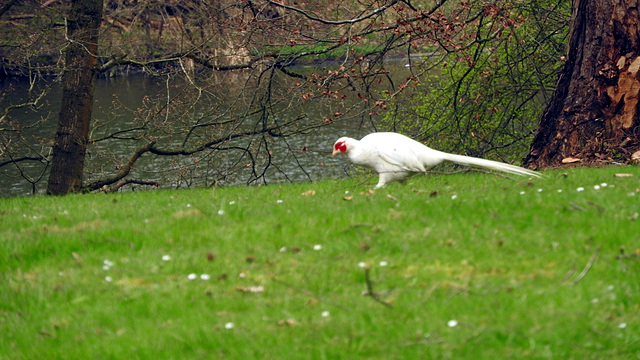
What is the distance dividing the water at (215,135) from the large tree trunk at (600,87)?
4.31 m

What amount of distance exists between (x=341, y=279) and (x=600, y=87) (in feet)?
25.0

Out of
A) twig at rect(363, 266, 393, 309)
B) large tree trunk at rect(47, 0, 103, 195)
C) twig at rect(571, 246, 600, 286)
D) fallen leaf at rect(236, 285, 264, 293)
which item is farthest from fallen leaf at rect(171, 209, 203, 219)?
large tree trunk at rect(47, 0, 103, 195)

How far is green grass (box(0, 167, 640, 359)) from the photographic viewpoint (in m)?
4.66

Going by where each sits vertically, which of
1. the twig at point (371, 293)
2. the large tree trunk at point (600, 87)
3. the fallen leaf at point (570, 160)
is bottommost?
the twig at point (371, 293)

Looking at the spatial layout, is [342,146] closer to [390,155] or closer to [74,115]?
[390,155]

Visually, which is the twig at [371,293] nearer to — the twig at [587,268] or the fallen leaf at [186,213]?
the twig at [587,268]

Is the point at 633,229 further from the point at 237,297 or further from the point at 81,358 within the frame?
the point at 81,358

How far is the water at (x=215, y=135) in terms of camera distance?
1652 cm

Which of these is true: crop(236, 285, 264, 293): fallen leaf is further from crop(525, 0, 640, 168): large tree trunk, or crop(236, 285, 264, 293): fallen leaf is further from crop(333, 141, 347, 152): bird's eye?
crop(525, 0, 640, 168): large tree trunk

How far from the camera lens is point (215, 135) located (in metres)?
17.8

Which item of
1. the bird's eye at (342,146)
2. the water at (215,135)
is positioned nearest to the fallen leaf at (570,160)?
the bird's eye at (342,146)

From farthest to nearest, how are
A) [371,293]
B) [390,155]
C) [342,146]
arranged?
1. [342,146]
2. [390,155]
3. [371,293]

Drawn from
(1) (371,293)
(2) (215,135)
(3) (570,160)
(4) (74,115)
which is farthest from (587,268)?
(4) (74,115)

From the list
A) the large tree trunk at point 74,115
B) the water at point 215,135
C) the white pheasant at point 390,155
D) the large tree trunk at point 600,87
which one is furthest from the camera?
the water at point 215,135
